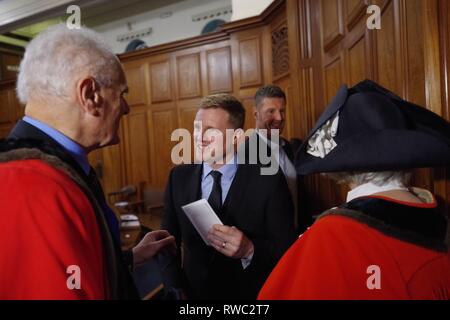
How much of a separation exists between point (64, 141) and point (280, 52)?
13.1 ft

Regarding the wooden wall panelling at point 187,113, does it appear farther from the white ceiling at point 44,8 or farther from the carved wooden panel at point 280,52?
the white ceiling at point 44,8

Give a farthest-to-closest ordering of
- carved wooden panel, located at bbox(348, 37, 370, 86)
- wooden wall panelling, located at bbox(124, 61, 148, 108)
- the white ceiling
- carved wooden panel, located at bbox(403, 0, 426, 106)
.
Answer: wooden wall panelling, located at bbox(124, 61, 148, 108) < the white ceiling < carved wooden panel, located at bbox(348, 37, 370, 86) < carved wooden panel, located at bbox(403, 0, 426, 106)

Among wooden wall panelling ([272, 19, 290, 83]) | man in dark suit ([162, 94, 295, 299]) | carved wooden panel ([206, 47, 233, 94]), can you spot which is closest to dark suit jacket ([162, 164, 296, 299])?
man in dark suit ([162, 94, 295, 299])

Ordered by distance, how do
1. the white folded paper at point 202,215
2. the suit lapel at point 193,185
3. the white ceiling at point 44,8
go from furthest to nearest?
the white ceiling at point 44,8 < the suit lapel at point 193,185 < the white folded paper at point 202,215

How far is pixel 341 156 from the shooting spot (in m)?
1.00

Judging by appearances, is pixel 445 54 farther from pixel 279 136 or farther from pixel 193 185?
pixel 279 136

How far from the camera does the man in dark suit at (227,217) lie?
1.64m

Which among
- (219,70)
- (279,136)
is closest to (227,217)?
(279,136)

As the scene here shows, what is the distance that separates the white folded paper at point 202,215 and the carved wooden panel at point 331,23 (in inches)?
69.5

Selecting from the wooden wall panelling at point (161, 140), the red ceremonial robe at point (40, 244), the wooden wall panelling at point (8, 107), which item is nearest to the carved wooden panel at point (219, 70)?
the wooden wall panelling at point (161, 140)

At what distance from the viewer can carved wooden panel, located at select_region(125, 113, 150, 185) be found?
266 inches

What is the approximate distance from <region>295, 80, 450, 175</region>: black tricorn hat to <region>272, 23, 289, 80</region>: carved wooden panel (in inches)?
133

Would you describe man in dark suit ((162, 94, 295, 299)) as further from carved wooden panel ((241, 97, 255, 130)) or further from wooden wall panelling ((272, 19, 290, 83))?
carved wooden panel ((241, 97, 255, 130))

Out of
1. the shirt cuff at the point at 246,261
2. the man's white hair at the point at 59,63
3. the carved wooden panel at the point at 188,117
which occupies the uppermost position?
the carved wooden panel at the point at 188,117
